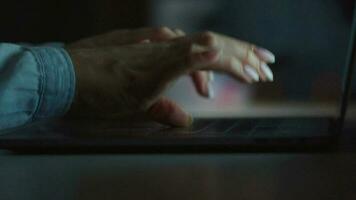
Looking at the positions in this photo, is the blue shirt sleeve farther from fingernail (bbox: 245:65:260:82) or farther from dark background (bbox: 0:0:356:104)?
dark background (bbox: 0:0:356:104)

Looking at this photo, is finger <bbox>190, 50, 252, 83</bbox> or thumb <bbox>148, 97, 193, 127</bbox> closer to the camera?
finger <bbox>190, 50, 252, 83</bbox>

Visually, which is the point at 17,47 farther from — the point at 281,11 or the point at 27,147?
the point at 281,11

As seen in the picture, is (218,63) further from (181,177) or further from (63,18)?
(63,18)

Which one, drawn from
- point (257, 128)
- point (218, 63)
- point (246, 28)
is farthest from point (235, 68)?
point (246, 28)

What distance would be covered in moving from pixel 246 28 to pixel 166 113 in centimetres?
28

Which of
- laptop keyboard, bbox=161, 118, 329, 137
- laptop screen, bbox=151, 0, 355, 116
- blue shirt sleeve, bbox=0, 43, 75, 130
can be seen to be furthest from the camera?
laptop screen, bbox=151, 0, 355, 116

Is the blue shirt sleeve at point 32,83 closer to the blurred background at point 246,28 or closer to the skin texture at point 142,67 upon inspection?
the skin texture at point 142,67

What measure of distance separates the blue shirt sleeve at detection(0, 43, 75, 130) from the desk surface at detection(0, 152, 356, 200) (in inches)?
2.5

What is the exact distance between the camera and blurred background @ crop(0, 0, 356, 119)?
886 millimetres

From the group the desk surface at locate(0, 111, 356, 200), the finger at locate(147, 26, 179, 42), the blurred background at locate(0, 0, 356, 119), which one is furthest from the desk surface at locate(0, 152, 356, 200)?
the blurred background at locate(0, 0, 356, 119)

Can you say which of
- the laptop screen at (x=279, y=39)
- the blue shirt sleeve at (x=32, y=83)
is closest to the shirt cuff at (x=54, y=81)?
the blue shirt sleeve at (x=32, y=83)

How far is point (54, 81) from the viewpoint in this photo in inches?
20.8

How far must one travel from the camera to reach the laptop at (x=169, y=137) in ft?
2.02

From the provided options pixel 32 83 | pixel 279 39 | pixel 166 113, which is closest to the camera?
pixel 32 83
